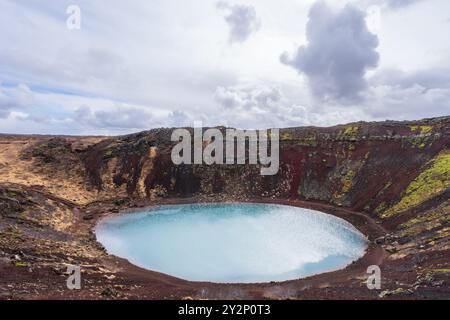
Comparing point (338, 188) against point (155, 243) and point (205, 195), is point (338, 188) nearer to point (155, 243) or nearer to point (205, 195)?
point (205, 195)

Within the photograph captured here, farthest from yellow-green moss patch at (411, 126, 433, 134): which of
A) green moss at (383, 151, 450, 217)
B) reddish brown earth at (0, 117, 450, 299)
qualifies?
green moss at (383, 151, 450, 217)

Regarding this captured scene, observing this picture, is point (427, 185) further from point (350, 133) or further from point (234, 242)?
point (234, 242)

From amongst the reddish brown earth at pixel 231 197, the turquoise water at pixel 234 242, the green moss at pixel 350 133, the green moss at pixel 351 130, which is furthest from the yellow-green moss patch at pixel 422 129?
the turquoise water at pixel 234 242

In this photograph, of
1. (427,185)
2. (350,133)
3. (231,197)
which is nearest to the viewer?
(427,185)

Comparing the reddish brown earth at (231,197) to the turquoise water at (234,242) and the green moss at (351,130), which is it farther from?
the turquoise water at (234,242)


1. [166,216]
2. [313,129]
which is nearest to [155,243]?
[166,216]

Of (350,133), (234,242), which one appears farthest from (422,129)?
(234,242)
